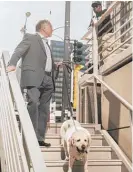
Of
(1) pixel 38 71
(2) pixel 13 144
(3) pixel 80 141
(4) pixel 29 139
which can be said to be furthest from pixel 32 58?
(4) pixel 29 139

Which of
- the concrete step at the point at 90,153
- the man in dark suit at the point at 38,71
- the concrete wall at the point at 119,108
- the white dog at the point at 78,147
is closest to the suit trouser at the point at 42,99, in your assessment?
the man in dark suit at the point at 38,71

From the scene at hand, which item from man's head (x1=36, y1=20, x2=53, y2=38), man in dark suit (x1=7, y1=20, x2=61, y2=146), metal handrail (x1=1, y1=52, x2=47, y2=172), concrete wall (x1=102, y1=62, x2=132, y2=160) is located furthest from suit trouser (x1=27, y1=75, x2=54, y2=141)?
concrete wall (x1=102, y1=62, x2=132, y2=160)

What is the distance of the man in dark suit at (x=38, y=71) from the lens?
13.9 feet

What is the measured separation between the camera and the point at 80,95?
7715 mm

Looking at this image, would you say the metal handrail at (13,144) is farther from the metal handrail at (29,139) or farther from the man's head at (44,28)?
the man's head at (44,28)

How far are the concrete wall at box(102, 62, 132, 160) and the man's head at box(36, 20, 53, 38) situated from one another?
4.81 feet

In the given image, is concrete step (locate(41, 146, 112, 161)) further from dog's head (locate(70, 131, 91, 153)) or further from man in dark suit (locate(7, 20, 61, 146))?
dog's head (locate(70, 131, 91, 153))

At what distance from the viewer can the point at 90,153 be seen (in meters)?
4.75

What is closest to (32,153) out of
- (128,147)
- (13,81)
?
(13,81)

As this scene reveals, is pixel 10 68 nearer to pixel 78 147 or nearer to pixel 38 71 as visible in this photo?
pixel 38 71

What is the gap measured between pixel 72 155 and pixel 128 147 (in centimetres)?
115

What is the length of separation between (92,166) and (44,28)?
1.82 m

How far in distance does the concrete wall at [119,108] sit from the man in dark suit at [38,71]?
120 centimetres

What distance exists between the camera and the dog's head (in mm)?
3979
